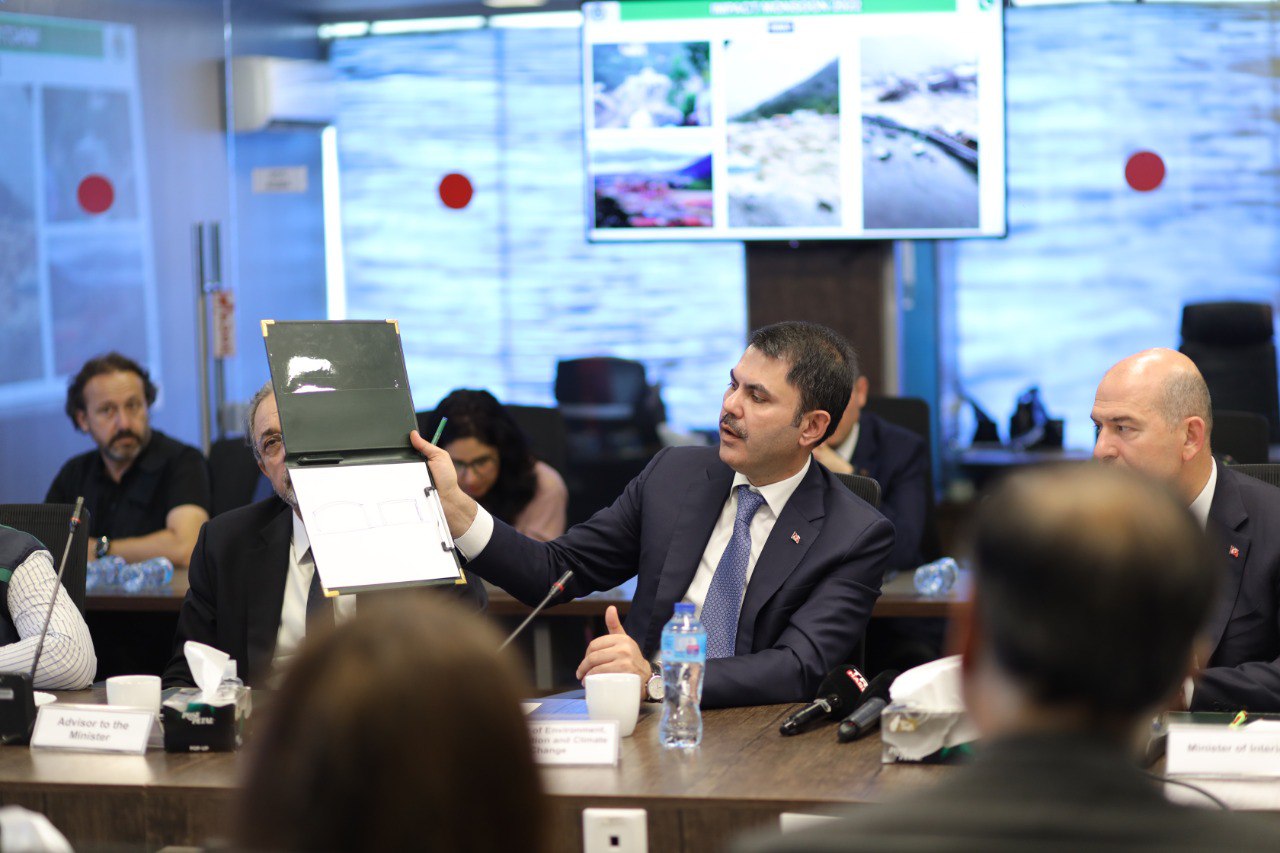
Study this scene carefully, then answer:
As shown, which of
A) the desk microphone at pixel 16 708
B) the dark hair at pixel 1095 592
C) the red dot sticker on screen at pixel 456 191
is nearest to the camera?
the dark hair at pixel 1095 592

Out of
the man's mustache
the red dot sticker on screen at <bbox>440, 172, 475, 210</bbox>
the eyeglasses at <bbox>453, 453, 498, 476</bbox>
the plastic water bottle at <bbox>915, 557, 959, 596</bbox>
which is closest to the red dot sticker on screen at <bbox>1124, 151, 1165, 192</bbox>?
the red dot sticker on screen at <bbox>440, 172, 475, 210</bbox>

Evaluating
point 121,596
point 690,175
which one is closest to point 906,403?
point 690,175

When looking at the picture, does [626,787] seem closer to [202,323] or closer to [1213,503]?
[1213,503]

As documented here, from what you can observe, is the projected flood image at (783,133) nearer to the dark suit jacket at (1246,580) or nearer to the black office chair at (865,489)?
the black office chair at (865,489)

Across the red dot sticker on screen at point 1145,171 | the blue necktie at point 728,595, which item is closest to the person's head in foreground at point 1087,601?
the blue necktie at point 728,595

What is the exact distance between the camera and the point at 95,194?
19.1 feet

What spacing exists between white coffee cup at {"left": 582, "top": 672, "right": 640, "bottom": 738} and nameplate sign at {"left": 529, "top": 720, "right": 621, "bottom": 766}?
15 cm

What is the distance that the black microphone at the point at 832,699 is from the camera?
7.46 ft

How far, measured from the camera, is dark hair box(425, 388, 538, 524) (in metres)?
4.34

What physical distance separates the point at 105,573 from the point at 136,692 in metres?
1.99

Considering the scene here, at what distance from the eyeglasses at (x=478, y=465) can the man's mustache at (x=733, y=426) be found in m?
1.52

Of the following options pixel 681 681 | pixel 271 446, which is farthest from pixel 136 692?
pixel 681 681

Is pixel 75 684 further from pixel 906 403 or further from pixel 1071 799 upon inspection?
pixel 906 403

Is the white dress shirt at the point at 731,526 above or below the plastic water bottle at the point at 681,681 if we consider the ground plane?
above
